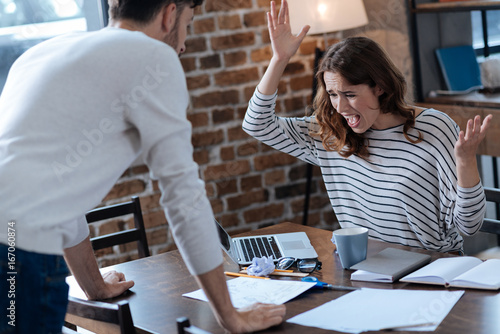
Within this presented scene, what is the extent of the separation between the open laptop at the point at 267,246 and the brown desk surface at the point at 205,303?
3 cm

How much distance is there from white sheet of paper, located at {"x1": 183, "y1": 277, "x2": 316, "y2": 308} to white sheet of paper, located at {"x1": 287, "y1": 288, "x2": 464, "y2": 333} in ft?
0.33

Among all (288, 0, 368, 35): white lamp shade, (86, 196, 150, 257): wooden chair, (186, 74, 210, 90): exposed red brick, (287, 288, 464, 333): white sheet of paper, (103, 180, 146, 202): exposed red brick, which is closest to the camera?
(287, 288, 464, 333): white sheet of paper

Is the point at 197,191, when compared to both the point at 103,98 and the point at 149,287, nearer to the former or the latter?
the point at 103,98

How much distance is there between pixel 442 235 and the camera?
73.1 inches

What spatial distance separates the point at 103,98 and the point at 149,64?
0.10 m

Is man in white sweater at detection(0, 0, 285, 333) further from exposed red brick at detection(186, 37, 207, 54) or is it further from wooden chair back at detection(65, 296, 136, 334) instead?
exposed red brick at detection(186, 37, 207, 54)

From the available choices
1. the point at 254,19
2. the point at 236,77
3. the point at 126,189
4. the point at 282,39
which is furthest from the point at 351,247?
the point at 254,19

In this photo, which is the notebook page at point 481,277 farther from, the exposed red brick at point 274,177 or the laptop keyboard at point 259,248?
the exposed red brick at point 274,177

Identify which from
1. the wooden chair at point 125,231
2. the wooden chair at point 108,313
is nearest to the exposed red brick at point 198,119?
the wooden chair at point 125,231

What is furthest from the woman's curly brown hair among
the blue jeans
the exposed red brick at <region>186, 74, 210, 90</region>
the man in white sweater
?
the exposed red brick at <region>186, 74, 210, 90</region>

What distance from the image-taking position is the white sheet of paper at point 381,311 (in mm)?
1190

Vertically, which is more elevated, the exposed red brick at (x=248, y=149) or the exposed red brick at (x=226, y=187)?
the exposed red brick at (x=248, y=149)

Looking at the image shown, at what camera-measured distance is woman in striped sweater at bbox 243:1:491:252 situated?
6.03ft

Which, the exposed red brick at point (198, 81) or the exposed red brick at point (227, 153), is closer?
the exposed red brick at point (198, 81)
